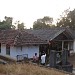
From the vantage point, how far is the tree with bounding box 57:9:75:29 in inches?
2497

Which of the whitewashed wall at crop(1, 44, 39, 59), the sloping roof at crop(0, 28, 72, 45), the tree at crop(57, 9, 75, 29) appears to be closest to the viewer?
the whitewashed wall at crop(1, 44, 39, 59)

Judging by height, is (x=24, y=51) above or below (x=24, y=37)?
below

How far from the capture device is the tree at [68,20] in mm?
63412

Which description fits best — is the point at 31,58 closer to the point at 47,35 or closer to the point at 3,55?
the point at 3,55

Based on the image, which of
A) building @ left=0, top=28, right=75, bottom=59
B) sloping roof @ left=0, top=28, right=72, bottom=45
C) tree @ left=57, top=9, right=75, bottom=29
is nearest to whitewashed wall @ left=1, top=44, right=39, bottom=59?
building @ left=0, top=28, right=75, bottom=59

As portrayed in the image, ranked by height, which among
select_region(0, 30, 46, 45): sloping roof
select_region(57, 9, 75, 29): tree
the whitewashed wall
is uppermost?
select_region(57, 9, 75, 29): tree

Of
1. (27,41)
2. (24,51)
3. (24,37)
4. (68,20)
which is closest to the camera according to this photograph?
(24,51)

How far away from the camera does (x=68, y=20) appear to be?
64.8 meters

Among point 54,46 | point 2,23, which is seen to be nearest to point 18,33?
point 54,46

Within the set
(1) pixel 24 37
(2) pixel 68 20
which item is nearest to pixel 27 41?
(1) pixel 24 37

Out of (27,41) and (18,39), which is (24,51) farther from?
(18,39)

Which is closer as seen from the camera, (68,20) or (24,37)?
(24,37)

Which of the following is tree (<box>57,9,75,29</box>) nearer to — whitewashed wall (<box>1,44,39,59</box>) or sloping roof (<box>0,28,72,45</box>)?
sloping roof (<box>0,28,72,45</box>)

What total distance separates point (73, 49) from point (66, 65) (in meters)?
19.4
